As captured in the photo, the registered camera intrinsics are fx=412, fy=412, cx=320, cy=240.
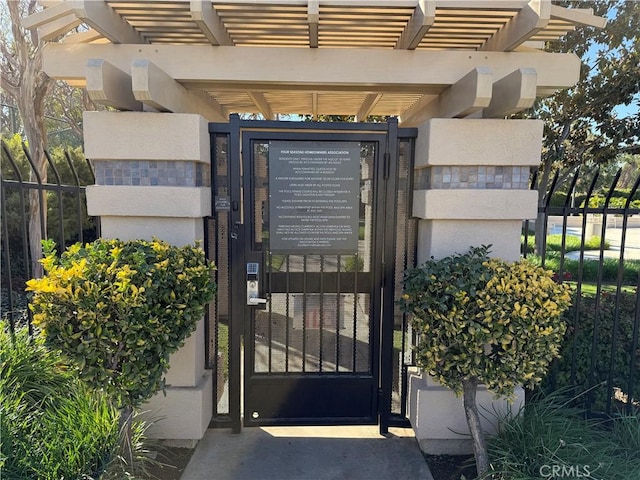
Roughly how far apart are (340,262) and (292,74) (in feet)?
5.19

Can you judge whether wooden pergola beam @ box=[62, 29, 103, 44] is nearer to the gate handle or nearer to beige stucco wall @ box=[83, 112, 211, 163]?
beige stucco wall @ box=[83, 112, 211, 163]

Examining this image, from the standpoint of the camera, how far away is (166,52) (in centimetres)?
326

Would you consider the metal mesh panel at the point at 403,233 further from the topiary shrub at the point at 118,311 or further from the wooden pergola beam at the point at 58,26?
the wooden pergola beam at the point at 58,26

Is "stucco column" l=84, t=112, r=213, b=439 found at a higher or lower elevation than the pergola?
lower

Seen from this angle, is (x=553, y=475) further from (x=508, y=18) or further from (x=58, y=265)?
(x=58, y=265)

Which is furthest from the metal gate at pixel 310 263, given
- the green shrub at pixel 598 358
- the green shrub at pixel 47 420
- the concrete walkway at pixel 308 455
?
the green shrub at pixel 598 358

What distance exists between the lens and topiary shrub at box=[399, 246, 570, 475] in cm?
269

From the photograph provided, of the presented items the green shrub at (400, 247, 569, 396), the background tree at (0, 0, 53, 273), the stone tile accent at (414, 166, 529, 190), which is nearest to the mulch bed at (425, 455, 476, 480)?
the green shrub at (400, 247, 569, 396)

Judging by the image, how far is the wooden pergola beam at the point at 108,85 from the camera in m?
2.76

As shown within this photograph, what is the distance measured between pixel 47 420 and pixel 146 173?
182 centimetres

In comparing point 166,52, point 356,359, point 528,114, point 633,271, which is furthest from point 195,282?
point 633,271

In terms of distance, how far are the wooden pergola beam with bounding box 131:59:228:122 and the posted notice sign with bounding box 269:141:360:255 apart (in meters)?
0.85

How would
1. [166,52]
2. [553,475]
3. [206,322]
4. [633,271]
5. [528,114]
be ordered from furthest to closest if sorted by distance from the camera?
1. [633,271]
2. [528,114]
3. [206,322]
4. [166,52]
5. [553,475]

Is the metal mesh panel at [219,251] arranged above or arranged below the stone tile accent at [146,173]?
below
